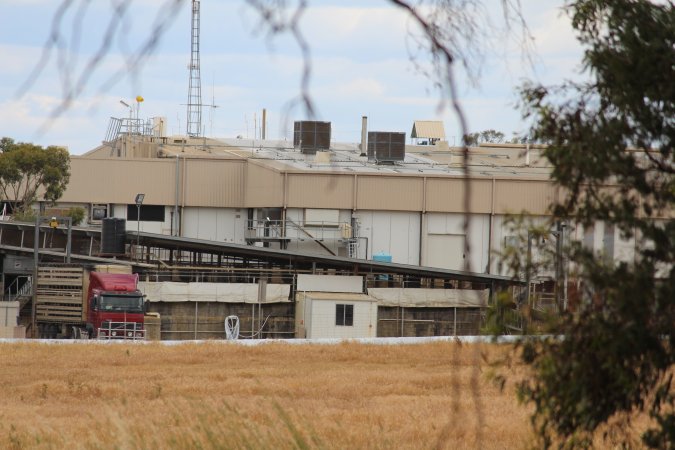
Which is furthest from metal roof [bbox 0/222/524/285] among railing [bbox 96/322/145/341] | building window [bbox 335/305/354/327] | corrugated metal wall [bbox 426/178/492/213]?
railing [bbox 96/322/145/341]

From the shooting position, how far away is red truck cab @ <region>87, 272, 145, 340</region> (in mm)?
41500

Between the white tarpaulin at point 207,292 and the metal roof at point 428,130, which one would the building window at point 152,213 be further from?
the metal roof at point 428,130

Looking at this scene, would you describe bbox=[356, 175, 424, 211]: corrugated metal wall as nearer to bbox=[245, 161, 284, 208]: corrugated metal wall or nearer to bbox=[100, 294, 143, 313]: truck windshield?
bbox=[245, 161, 284, 208]: corrugated metal wall

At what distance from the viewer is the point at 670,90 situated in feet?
26.1

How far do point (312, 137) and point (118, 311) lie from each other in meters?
22.0

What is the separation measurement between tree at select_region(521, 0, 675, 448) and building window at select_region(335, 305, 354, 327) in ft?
120

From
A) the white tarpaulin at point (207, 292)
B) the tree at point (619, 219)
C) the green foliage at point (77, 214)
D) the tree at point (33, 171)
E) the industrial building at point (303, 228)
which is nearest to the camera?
the tree at point (619, 219)

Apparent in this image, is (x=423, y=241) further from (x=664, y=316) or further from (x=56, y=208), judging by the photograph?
(x=664, y=316)

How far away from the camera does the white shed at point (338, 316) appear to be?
44812 mm

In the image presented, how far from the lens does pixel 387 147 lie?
197 feet

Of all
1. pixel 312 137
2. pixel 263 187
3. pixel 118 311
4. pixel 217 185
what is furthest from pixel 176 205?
pixel 118 311

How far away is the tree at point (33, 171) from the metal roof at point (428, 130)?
33196mm

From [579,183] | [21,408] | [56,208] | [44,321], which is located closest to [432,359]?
[21,408]

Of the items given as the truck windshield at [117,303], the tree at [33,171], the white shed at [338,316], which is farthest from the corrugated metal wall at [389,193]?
the tree at [33,171]
